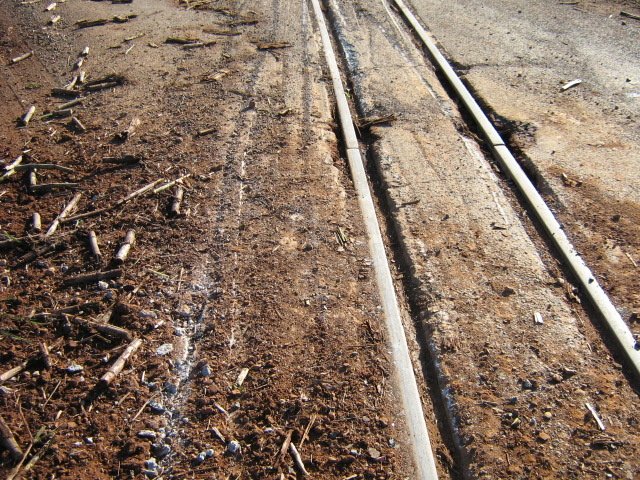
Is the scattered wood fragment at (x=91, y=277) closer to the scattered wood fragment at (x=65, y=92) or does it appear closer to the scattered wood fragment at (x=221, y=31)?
the scattered wood fragment at (x=65, y=92)

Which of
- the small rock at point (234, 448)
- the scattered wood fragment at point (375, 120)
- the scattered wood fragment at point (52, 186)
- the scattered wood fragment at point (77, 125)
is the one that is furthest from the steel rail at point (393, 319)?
the scattered wood fragment at point (77, 125)

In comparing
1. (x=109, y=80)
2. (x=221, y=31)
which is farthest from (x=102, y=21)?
(x=109, y=80)

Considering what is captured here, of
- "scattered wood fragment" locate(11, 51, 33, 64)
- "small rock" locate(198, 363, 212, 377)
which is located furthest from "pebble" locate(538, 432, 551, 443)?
"scattered wood fragment" locate(11, 51, 33, 64)

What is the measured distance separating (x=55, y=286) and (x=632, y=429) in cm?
431

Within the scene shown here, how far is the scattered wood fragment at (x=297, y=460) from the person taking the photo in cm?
324

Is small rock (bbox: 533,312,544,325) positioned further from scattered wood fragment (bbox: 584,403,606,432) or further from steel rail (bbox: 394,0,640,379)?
scattered wood fragment (bbox: 584,403,606,432)

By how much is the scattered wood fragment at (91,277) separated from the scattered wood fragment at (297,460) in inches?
83.7

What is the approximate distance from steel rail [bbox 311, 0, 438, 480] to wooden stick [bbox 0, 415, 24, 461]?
2.35m

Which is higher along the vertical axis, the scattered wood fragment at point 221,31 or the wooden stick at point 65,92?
the scattered wood fragment at point 221,31

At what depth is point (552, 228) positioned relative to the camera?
16.5 ft

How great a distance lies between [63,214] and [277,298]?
2.31 meters

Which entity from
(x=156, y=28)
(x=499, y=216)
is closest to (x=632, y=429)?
(x=499, y=216)

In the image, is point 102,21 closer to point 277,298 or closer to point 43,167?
point 43,167

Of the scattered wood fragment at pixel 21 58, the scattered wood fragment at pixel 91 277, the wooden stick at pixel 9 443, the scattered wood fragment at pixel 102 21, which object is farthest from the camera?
the scattered wood fragment at pixel 102 21
